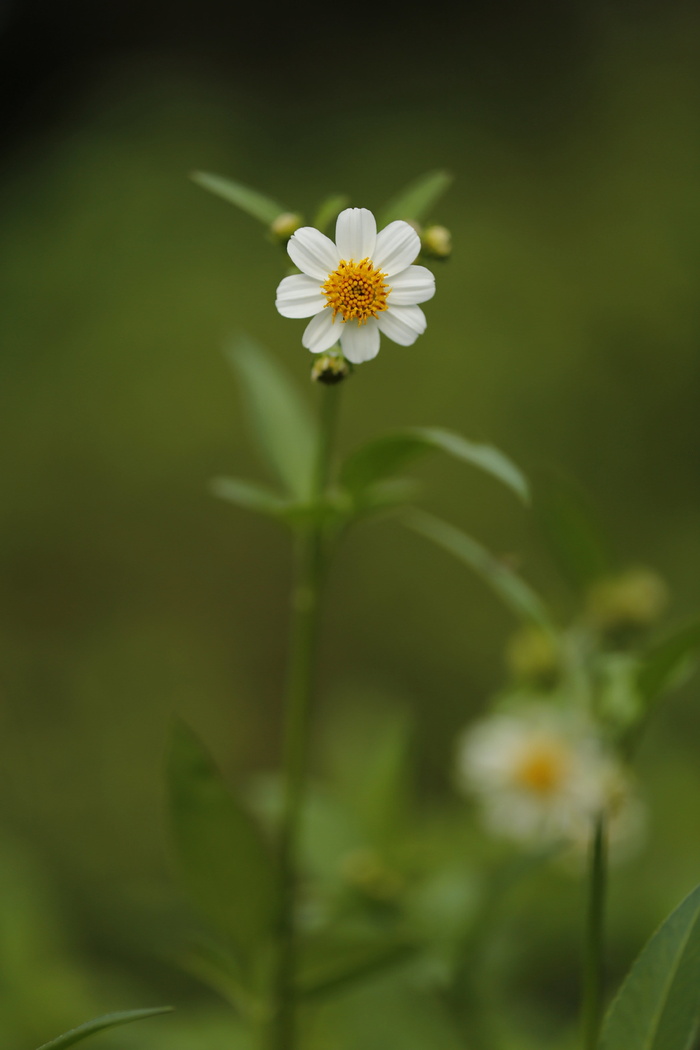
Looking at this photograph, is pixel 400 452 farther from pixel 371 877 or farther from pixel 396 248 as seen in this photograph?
pixel 371 877

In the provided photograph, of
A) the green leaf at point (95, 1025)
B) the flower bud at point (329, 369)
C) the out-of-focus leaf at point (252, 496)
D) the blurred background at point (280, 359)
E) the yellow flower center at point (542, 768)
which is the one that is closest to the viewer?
the green leaf at point (95, 1025)

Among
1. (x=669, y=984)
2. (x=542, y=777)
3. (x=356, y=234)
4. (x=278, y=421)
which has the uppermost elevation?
(x=278, y=421)

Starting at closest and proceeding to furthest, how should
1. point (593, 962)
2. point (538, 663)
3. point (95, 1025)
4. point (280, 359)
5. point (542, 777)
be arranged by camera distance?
point (95, 1025) → point (593, 962) → point (538, 663) → point (542, 777) → point (280, 359)

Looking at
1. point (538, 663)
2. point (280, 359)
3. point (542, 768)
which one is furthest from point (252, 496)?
point (280, 359)

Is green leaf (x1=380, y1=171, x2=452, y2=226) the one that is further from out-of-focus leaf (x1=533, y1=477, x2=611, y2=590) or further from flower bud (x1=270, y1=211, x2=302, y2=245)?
out-of-focus leaf (x1=533, y1=477, x2=611, y2=590)

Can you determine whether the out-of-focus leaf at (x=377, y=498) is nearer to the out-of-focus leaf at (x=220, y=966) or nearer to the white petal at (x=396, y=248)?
the white petal at (x=396, y=248)

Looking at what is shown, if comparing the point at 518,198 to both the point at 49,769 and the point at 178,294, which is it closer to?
the point at 178,294

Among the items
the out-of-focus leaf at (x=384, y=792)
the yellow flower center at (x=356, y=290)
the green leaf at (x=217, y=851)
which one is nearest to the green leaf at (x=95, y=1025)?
the green leaf at (x=217, y=851)

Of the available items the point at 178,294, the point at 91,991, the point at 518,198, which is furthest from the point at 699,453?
the point at 91,991
